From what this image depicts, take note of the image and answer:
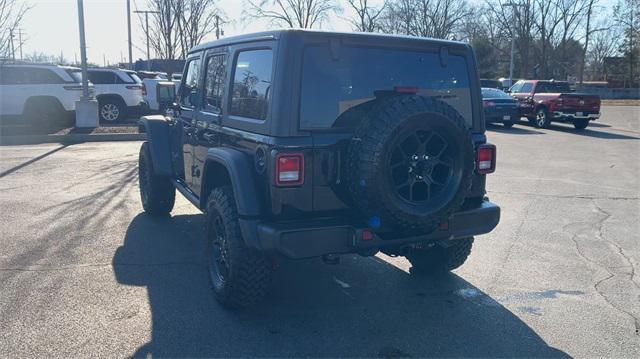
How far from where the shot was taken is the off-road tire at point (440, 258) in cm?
527

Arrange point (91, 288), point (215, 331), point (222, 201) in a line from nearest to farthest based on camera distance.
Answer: point (215, 331), point (222, 201), point (91, 288)

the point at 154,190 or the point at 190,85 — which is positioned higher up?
the point at 190,85

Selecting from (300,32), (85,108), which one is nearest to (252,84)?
(300,32)

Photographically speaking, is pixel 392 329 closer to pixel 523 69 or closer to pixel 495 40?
pixel 523 69

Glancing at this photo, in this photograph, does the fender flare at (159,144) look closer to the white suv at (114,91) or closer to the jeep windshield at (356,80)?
the jeep windshield at (356,80)

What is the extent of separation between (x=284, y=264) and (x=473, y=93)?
242 cm

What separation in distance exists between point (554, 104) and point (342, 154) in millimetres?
19289

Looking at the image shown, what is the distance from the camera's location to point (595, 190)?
9883 mm

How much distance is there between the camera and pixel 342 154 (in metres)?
4.05

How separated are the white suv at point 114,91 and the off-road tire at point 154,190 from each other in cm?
1259

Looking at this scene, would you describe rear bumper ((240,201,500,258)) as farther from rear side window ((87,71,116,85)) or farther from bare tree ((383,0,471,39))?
bare tree ((383,0,471,39))

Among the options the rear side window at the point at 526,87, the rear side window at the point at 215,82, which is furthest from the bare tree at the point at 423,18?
the rear side window at the point at 215,82

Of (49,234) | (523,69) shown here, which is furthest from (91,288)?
(523,69)

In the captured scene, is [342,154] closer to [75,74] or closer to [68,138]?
[68,138]
